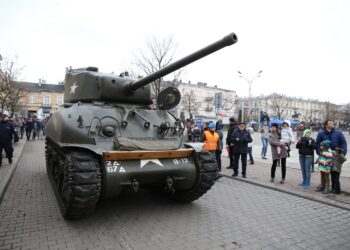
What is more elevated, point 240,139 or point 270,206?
point 240,139

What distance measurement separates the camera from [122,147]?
16.0ft

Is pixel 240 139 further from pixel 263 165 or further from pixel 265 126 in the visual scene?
pixel 265 126

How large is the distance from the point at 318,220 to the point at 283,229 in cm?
96

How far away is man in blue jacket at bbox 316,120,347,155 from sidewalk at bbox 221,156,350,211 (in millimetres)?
1061

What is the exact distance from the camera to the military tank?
4551 mm

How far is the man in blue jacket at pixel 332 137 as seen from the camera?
6861 mm

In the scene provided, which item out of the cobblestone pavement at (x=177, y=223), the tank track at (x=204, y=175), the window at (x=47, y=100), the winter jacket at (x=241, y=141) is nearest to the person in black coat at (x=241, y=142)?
the winter jacket at (x=241, y=141)

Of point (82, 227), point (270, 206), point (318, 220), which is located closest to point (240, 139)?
point (270, 206)

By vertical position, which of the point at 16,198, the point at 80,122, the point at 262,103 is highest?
the point at 262,103

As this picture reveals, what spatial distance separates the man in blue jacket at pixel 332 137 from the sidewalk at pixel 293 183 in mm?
1061

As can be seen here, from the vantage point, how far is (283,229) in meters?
4.84

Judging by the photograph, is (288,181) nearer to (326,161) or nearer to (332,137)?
(326,161)

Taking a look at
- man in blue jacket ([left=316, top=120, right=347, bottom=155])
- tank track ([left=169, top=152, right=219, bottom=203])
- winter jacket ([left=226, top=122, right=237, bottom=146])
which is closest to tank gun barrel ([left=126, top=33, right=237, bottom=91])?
tank track ([left=169, top=152, right=219, bottom=203])

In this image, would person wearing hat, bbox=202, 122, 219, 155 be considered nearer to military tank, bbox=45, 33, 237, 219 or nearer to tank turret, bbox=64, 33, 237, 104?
military tank, bbox=45, 33, 237, 219
